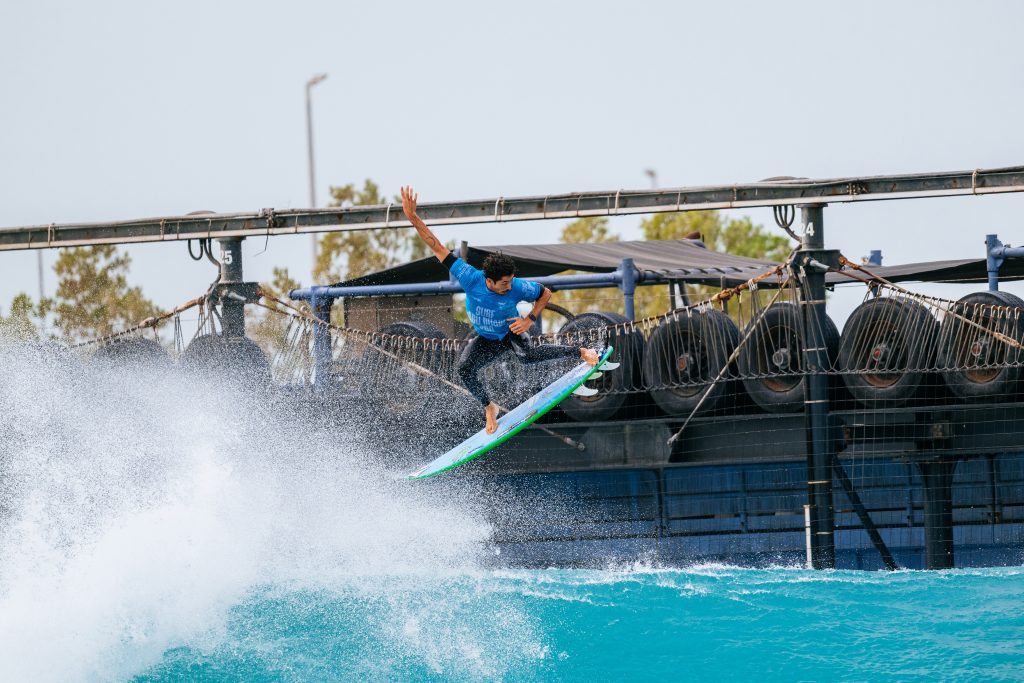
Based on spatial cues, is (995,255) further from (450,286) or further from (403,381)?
(403,381)

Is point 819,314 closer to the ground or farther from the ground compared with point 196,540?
farther from the ground

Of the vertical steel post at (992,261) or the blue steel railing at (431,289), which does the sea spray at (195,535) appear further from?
the vertical steel post at (992,261)

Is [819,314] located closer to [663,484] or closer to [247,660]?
[663,484]

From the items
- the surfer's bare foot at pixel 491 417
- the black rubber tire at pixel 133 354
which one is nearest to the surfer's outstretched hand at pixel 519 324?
the surfer's bare foot at pixel 491 417

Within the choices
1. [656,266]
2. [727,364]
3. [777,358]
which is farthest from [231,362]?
[777,358]

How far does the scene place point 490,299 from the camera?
34.9ft

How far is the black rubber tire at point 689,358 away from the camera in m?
13.1

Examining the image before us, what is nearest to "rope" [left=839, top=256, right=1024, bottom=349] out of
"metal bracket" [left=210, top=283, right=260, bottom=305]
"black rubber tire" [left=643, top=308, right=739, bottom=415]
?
"black rubber tire" [left=643, top=308, right=739, bottom=415]

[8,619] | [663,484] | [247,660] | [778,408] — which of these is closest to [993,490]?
[778,408]

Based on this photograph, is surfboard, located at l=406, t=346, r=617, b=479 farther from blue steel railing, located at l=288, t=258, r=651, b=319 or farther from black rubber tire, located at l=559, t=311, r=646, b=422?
blue steel railing, located at l=288, t=258, r=651, b=319

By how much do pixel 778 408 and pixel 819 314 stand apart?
49.6 inches

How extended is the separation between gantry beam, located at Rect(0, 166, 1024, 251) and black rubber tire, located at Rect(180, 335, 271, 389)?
111 centimetres

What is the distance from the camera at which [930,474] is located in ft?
41.3

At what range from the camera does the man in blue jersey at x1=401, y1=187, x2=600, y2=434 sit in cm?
1039
